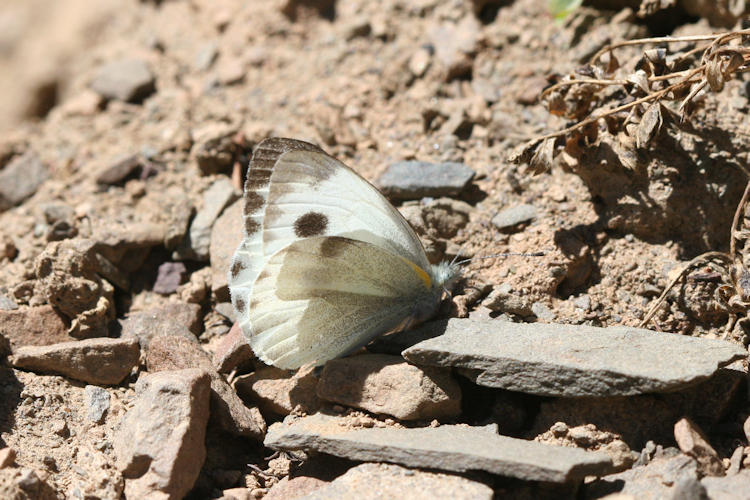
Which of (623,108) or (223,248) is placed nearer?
(623,108)

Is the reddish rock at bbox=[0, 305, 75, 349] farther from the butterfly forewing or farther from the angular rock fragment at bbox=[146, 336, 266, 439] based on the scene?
the butterfly forewing

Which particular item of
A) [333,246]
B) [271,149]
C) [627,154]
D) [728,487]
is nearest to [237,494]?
[333,246]

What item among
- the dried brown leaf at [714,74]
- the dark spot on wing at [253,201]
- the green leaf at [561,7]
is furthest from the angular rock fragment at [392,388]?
the green leaf at [561,7]

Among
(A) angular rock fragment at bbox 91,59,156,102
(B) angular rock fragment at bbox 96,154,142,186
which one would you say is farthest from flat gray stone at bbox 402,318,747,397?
(A) angular rock fragment at bbox 91,59,156,102

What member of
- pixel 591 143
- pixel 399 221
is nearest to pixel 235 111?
pixel 399 221

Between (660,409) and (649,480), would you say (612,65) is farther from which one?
(649,480)

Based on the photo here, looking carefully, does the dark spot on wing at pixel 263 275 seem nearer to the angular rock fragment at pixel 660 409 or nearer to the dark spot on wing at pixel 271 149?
the dark spot on wing at pixel 271 149
